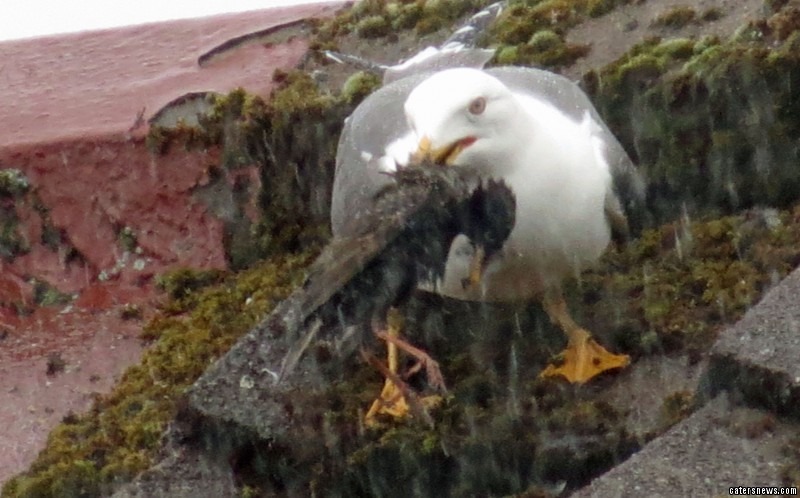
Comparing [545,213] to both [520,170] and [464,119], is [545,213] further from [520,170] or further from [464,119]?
[464,119]

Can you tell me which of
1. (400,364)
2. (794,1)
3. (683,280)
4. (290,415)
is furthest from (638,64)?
(290,415)

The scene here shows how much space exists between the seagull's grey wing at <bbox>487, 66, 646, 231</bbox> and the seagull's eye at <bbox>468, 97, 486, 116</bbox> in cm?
63

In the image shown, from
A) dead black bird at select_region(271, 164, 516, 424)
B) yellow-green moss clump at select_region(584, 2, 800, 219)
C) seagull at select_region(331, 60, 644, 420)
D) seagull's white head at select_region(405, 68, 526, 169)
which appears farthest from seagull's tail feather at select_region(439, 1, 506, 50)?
dead black bird at select_region(271, 164, 516, 424)

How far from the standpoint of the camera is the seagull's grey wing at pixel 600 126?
14.7 ft

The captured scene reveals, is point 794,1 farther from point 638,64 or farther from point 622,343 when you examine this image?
point 622,343

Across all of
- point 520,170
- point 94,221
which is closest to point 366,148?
point 520,170

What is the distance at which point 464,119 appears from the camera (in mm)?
3887

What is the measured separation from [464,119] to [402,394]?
72 cm

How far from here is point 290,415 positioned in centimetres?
405

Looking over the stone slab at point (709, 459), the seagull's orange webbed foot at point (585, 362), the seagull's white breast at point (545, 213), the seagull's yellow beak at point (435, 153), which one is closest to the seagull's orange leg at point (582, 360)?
the seagull's orange webbed foot at point (585, 362)

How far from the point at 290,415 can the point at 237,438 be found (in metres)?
0.15

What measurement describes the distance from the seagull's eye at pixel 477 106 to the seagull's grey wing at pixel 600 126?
629mm

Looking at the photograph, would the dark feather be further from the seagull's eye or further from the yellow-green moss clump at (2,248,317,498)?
the yellow-green moss clump at (2,248,317,498)

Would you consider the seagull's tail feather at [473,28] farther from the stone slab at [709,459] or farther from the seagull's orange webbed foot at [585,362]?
the stone slab at [709,459]
